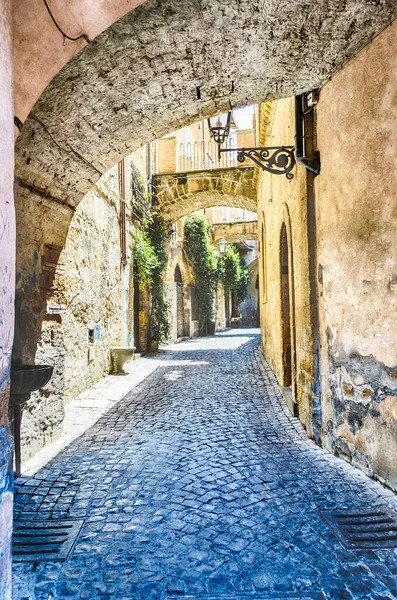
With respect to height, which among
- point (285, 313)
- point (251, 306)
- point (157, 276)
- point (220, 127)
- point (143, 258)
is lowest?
point (285, 313)

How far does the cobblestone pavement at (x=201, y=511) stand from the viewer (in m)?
1.82

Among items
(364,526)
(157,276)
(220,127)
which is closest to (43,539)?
(364,526)

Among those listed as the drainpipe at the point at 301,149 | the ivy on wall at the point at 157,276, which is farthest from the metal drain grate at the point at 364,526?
the ivy on wall at the point at 157,276

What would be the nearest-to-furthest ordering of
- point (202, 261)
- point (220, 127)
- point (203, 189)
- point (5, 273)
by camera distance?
point (5, 273) < point (220, 127) < point (203, 189) < point (202, 261)

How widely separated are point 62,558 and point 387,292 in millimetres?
2507

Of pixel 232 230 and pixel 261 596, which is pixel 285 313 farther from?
pixel 232 230

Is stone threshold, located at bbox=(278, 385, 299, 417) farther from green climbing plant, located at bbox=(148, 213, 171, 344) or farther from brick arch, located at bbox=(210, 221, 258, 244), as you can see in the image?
brick arch, located at bbox=(210, 221, 258, 244)

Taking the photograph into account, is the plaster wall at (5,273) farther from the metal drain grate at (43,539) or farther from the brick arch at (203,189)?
the brick arch at (203,189)

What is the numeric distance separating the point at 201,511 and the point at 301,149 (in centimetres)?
322

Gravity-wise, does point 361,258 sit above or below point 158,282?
below

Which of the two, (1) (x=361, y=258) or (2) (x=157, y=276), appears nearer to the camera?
(1) (x=361, y=258)

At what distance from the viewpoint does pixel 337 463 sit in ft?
10.5

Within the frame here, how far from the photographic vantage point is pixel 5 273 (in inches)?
56.0

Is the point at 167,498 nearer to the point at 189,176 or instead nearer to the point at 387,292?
the point at 387,292
